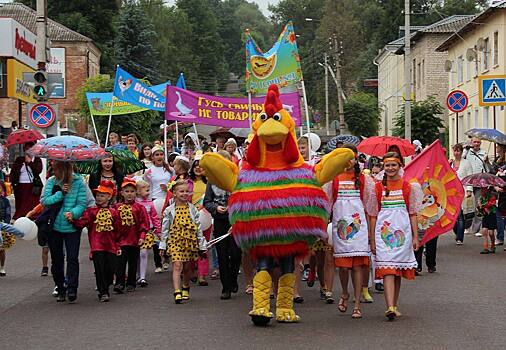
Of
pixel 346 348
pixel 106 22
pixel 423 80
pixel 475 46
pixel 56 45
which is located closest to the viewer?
pixel 346 348

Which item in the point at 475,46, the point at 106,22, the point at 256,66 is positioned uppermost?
the point at 106,22

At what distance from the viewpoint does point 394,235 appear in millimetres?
9891

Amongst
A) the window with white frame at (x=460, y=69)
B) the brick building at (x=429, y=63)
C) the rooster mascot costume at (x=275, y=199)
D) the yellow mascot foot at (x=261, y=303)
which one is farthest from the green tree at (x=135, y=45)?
the yellow mascot foot at (x=261, y=303)

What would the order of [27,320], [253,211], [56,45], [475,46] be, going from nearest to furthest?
[253,211], [27,320], [475,46], [56,45]

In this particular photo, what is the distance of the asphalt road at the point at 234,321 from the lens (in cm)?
868

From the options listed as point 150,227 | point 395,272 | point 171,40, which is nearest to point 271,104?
point 395,272

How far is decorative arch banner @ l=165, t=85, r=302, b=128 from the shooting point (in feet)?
58.4

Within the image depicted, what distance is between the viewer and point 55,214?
11.3 metres

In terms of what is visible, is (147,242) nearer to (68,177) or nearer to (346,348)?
(68,177)

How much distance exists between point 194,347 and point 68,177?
3.74 meters

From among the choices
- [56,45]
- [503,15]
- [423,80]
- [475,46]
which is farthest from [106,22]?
[503,15]

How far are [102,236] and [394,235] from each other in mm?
3655

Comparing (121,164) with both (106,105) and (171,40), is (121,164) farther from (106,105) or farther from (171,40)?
(171,40)

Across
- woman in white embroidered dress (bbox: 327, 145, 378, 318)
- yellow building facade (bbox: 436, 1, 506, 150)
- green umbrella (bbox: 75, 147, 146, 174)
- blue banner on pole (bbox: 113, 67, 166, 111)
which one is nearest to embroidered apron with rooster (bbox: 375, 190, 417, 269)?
woman in white embroidered dress (bbox: 327, 145, 378, 318)
